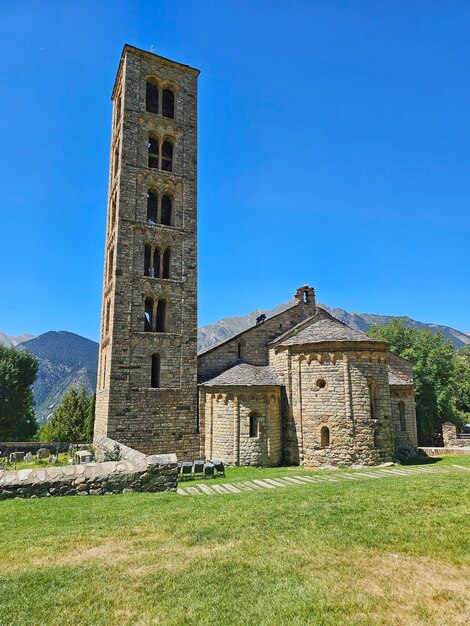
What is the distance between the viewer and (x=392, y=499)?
30.1 ft

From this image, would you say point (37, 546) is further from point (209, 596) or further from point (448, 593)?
point (448, 593)

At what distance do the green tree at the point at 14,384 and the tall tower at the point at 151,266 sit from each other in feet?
61.6

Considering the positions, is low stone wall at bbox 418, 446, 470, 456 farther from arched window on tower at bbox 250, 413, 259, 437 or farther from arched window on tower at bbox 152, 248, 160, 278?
arched window on tower at bbox 152, 248, 160, 278

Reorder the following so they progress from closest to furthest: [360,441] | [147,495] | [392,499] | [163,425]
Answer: [392,499] < [147,495] < [360,441] < [163,425]

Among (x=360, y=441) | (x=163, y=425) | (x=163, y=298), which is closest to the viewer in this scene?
(x=360, y=441)

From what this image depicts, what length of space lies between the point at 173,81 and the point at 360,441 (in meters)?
24.2

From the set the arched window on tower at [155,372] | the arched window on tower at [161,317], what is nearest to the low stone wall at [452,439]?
the arched window on tower at [155,372]

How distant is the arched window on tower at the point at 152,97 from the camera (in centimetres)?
2488

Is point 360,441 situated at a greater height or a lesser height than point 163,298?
lesser

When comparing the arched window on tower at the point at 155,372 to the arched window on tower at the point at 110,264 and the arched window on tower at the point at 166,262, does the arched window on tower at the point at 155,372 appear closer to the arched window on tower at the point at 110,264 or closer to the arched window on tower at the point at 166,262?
the arched window on tower at the point at 166,262

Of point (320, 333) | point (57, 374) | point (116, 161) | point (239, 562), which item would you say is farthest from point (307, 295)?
point (57, 374)

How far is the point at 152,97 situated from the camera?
25.1 metres

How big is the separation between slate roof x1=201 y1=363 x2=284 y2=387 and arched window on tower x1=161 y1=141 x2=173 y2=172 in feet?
43.3

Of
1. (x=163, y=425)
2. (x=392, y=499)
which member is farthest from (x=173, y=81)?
(x=392, y=499)
